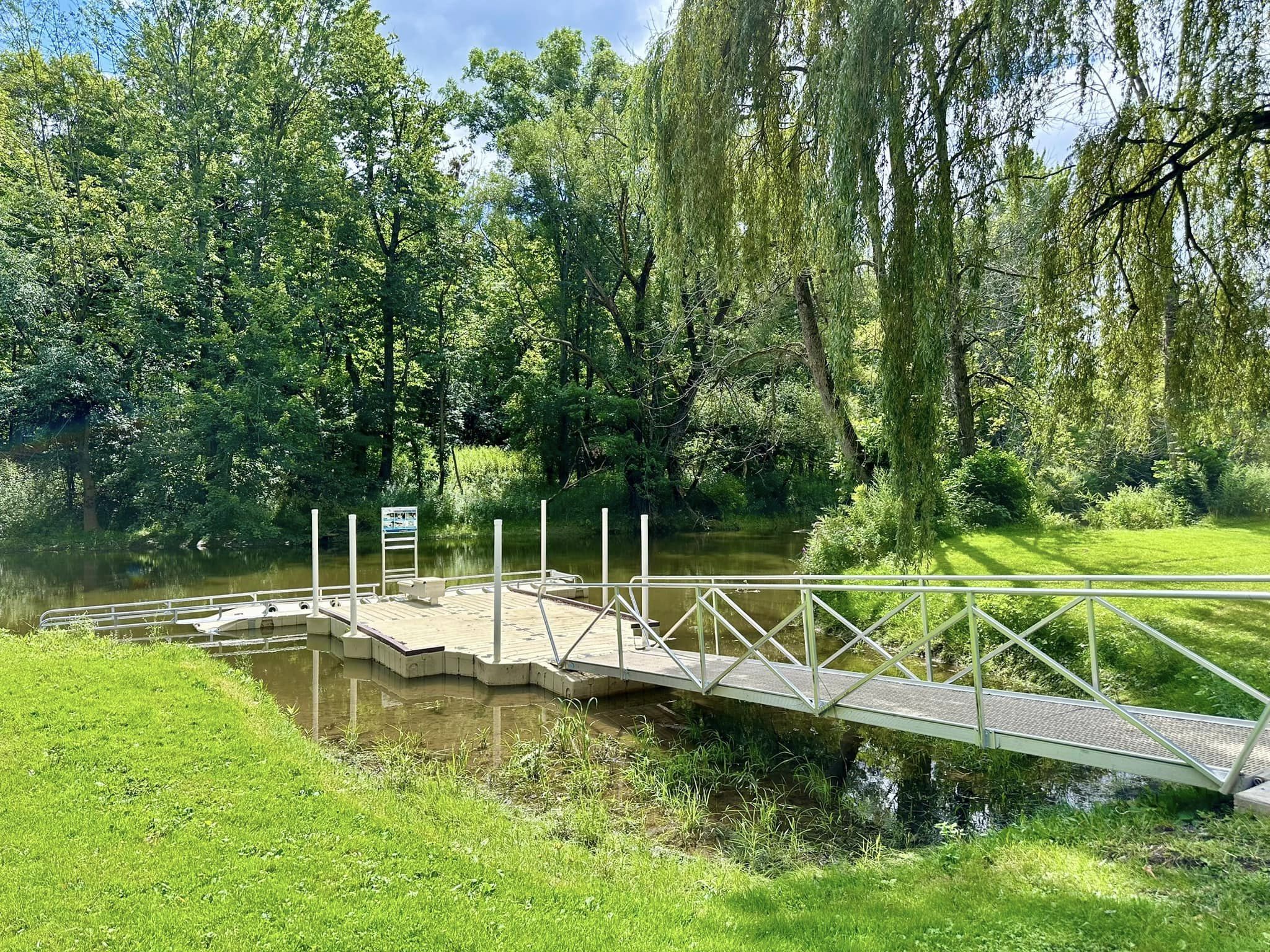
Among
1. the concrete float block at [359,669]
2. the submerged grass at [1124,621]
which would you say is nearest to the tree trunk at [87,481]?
the concrete float block at [359,669]

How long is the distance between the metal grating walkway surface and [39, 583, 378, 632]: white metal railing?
368 inches

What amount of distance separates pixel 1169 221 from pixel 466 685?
989 cm

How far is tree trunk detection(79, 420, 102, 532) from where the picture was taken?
79.9 ft

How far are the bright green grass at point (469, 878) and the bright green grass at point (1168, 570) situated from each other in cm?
281

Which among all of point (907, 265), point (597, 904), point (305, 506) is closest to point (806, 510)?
point (305, 506)

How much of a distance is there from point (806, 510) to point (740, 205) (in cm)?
1986

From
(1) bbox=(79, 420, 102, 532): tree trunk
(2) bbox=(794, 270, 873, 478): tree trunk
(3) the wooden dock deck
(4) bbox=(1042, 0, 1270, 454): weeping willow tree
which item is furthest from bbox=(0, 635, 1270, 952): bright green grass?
(1) bbox=(79, 420, 102, 532): tree trunk

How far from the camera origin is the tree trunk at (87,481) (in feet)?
79.9

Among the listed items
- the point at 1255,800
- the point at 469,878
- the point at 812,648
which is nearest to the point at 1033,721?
the point at 1255,800

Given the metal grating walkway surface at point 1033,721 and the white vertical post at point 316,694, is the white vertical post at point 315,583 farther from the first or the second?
the metal grating walkway surface at point 1033,721

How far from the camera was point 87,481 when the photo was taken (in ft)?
80.3

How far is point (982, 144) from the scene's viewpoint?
8156mm

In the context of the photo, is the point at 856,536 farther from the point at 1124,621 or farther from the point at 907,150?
the point at 907,150

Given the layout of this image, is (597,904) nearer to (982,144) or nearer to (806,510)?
(982,144)
